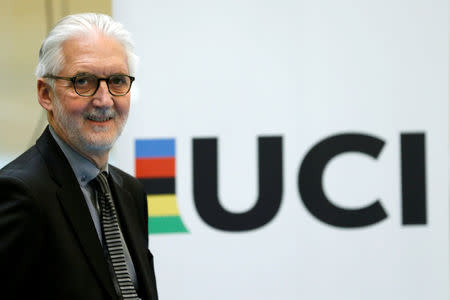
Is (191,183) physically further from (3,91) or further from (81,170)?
(81,170)

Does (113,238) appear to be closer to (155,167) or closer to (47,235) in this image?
Answer: (47,235)

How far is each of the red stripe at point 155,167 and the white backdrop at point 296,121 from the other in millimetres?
34

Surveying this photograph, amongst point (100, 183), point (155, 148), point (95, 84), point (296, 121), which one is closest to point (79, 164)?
point (100, 183)

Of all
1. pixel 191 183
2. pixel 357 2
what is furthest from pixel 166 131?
pixel 357 2

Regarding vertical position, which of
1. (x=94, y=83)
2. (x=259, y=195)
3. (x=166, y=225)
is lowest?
(x=166, y=225)

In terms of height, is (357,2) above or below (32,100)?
above

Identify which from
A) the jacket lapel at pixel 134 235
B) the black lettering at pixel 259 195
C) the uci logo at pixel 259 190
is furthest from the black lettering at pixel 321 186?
the jacket lapel at pixel 134 235

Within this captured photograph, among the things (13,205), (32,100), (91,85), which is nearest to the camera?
(13,205)

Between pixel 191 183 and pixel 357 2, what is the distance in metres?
1.03

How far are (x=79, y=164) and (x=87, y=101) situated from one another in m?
0.13

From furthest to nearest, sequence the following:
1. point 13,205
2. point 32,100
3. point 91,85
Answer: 1. point 32,100
2. point 91,85
3. point 13,205

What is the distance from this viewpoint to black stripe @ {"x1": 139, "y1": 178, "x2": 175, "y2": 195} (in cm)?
267

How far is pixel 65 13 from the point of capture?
8.69ft

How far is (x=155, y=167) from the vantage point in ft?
8.77
